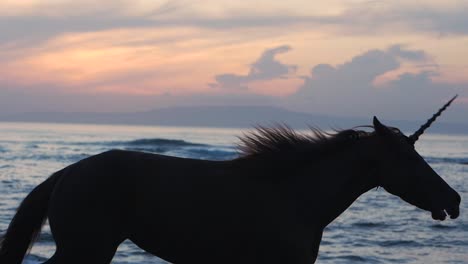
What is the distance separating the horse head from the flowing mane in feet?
0.56

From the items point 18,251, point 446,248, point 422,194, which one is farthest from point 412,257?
point 18,251

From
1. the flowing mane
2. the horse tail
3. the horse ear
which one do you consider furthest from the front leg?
the horse tail

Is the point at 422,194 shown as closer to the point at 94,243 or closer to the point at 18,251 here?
the point at 94,243

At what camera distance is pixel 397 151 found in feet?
14.5

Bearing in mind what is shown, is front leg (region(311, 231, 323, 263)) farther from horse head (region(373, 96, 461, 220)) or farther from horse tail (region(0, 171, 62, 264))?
horse tail (region(0, 171, 62, 264))

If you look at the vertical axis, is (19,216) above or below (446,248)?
above

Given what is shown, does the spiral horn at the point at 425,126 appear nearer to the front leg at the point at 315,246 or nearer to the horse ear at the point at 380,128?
the horse ear at the point at 380,128

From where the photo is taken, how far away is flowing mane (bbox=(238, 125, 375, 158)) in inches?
175

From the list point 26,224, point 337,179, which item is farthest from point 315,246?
point 26,224

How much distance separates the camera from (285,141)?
446 centimetres

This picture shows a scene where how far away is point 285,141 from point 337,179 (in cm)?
41

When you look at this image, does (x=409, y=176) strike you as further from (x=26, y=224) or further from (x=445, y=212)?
(x=26, y=224)

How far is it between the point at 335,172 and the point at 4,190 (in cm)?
1451

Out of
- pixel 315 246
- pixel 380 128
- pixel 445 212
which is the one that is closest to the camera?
pixel 315 246
